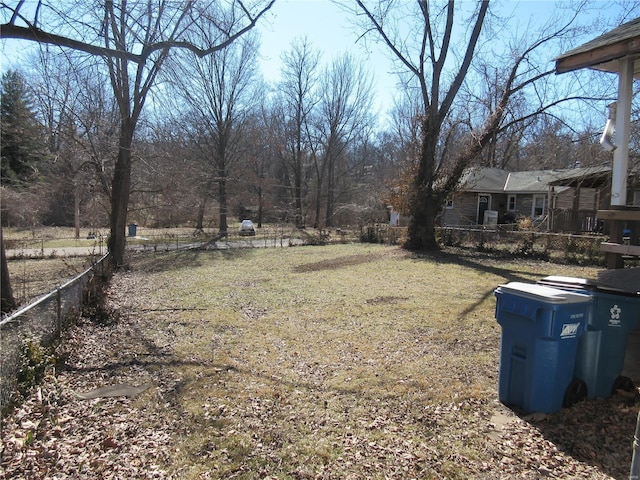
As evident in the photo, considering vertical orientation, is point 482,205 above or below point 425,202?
above

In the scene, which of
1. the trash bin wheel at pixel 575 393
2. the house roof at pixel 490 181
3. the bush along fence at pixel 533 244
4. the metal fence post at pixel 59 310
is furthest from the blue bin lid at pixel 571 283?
the house roof at pixel 490 181

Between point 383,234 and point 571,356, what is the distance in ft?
65.8

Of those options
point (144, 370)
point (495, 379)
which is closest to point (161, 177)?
point (144, 370)

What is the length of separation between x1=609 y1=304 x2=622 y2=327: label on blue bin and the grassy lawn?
2.43 ft

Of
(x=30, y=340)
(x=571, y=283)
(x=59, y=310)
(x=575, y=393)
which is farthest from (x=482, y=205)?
(x=30, y=340)

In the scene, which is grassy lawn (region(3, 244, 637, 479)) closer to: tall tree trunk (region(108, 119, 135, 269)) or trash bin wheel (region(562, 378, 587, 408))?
trash bin wheel (region(562, 378, 587, 408))

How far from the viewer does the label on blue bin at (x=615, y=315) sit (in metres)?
3.66

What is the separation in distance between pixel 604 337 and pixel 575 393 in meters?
0.58

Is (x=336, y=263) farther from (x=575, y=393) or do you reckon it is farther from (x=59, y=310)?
(x=575, y=393)

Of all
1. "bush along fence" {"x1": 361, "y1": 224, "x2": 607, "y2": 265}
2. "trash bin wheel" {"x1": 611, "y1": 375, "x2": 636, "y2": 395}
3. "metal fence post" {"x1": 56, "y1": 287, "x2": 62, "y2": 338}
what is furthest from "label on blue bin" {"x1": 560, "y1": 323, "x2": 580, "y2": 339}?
"bush along fence" {"x1": 361, "y1": 224, "x2": 607, "y2": 265}

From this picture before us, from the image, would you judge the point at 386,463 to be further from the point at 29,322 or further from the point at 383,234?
the point at 383,234

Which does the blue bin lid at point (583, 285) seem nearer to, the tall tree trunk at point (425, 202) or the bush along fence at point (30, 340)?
the bush along fence at point (30, 340)

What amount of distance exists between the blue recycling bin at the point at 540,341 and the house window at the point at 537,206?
1071 inches

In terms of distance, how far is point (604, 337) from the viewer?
368 cm
